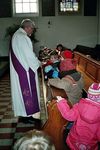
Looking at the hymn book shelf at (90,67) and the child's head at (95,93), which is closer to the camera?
the child's head at (95,93)

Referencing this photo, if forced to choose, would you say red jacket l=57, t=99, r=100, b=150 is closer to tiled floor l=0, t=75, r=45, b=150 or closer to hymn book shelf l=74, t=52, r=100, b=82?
tiled floor l=0, t=75, r=45, b=150

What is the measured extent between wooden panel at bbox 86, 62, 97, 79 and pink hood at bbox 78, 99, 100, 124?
7.80 feet

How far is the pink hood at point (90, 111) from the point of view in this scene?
2.64 m

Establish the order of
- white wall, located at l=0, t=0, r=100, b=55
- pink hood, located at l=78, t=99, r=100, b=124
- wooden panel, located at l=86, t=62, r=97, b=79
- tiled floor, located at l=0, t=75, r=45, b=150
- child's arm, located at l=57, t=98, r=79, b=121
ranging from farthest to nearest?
white wall, located at l=0, t=0, r=100, b=55 < wooden panel, located at l=86, t=62, r=97, b=79 < tiled floor, located at l=0, t=75, r=45, b=150 < child's arm, located at l=57, t=98, r=79, b=121 < pink hood, located at l=78, t=99, r=100, b=124

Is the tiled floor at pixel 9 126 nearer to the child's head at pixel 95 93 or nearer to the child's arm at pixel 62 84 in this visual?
the child's arm at pixel 62 84

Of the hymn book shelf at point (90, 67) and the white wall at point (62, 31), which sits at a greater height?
the white wall at point (62, 31)

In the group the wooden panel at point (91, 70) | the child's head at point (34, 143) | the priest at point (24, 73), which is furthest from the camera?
the wooden panel at point (91, 70)

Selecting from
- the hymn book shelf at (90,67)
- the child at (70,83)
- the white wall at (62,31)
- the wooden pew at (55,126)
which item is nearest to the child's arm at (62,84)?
the child at (70,83)

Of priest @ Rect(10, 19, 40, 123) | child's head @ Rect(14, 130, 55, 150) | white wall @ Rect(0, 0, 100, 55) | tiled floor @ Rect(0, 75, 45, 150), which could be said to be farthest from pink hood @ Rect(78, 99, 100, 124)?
white wall @ Rect(0, 0, 100, 55)

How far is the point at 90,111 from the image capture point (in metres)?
2.64

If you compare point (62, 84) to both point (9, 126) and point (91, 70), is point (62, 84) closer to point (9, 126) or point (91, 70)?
point (9, 126)

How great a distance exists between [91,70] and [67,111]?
2.66m

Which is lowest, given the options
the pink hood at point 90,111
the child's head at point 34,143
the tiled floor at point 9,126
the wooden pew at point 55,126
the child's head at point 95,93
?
the tiled floor at point 9,126

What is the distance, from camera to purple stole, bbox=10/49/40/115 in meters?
4.63
